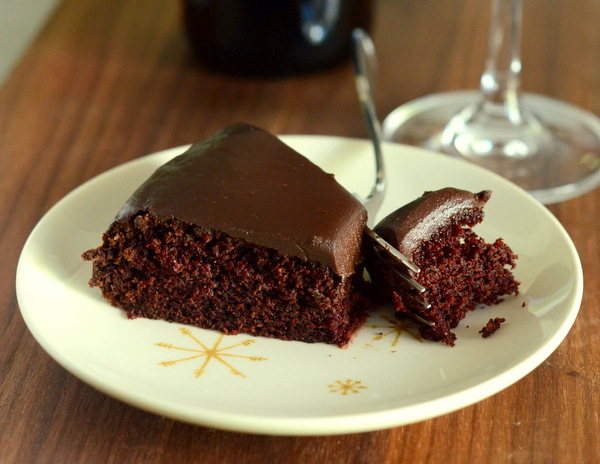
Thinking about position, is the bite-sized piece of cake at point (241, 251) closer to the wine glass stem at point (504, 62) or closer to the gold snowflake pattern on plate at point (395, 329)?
the gold snowflake pattern on plate at point (395, 329)

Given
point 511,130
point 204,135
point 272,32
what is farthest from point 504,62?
point 204,135

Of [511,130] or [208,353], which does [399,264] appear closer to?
[208,353]

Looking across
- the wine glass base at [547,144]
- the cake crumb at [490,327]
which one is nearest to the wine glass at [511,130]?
the wine glass base at [547,144]

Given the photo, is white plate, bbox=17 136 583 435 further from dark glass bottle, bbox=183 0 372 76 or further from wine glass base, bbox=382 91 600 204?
dark glass bottle, bbox=183 0 372 76

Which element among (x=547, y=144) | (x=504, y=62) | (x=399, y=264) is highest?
(x=399, y=264)

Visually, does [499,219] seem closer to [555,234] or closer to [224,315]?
[555,234]

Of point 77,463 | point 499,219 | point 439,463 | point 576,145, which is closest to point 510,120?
point 576,145

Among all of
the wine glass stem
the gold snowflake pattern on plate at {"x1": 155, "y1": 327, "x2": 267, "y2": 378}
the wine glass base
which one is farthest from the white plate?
the wine glass stem
